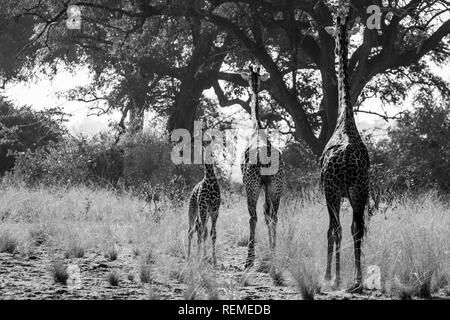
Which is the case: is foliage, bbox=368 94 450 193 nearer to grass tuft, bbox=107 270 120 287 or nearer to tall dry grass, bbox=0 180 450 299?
tall dry grass, bbox=0 180 450 299

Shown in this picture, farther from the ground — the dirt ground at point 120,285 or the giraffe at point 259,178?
the giraffe at point 259,178

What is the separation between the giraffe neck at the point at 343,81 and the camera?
690 cm

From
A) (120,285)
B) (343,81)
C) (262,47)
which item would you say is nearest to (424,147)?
(262,47)

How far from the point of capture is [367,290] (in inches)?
264

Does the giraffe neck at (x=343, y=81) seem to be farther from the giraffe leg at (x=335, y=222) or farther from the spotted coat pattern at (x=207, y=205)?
the spotted coat pattern at (x=207, y=205)

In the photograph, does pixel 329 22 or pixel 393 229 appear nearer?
pixel 393 229

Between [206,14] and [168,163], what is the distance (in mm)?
4225

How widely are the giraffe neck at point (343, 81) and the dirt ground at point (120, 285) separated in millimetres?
1745

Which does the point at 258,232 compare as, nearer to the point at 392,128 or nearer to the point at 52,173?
the point at 52,173

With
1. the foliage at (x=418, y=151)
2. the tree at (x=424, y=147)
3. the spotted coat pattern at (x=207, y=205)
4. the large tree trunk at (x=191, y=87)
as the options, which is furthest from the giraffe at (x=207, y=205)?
the large tree trunk at (x=191, y=87)

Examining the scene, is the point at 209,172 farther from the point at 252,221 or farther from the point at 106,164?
the point at 106,164

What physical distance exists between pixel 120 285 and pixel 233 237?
4145mm
